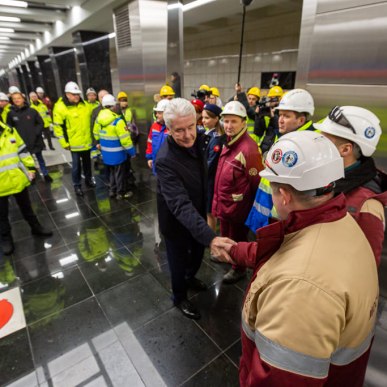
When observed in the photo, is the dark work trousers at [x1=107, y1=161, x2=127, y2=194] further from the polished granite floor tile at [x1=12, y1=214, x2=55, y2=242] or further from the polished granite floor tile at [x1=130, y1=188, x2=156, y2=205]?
the polished granite floor tile at [x1=12, y1=214, x2=55, y2=242]

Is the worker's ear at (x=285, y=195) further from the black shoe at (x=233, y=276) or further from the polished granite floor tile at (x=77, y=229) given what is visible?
the polished granite floor tile at (x=77, y=229)

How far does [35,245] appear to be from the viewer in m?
3.36

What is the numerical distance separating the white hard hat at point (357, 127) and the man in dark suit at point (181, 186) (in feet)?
2.79

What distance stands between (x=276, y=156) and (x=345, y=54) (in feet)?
7.93

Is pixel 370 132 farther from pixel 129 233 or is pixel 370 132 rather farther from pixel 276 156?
pixel 129 233

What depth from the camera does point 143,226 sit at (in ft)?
12.4

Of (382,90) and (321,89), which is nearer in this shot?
(382,90)

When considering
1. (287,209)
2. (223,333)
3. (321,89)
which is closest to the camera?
(287,209)

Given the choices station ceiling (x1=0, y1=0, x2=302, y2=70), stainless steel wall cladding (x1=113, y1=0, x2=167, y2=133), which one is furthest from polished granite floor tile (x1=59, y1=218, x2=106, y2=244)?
station ceiling (x1=0, y1=0, x2=302, y2=70)

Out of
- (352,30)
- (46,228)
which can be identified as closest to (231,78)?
(352,30)

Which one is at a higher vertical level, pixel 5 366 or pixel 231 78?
pixel 231 78

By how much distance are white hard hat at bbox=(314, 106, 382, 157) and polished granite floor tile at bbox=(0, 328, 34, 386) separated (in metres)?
2.60

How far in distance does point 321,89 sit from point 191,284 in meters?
2.53

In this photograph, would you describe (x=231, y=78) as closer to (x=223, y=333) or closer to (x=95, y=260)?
(x=95, y=260)
